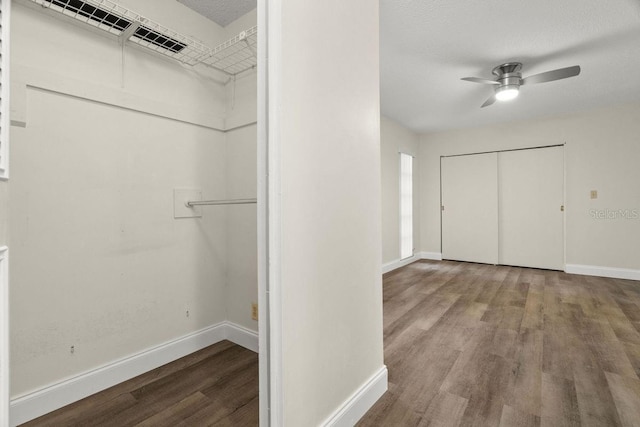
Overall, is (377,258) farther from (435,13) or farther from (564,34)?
(564,34)

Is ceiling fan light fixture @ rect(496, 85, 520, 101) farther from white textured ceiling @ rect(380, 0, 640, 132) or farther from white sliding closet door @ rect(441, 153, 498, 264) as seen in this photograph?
white sliding closet door @ rect(441, 153, 498, 264)

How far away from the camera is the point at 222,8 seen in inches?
83.7

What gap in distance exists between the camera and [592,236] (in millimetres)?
4469

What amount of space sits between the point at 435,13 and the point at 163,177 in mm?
2354

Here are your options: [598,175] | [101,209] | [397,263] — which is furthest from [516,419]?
[598,175]

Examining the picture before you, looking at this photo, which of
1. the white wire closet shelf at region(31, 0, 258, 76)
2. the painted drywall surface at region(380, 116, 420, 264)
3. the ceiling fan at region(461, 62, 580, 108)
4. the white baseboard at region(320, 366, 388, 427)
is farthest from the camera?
the painted drywall surface at region(380, 116, 420, 264)

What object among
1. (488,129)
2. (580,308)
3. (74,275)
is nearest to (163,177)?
(74,275)

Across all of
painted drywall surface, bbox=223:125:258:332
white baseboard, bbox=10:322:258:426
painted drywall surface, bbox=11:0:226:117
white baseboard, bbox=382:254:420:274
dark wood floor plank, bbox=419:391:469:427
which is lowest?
dark wood floor plank, bbox=419:391:469:427

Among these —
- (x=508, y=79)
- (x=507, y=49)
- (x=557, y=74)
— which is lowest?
(x=557, y=74)

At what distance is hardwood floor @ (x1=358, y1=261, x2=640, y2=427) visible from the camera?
1.52 meters

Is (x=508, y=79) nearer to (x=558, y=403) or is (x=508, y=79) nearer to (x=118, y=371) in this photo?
(x=558, y=403)

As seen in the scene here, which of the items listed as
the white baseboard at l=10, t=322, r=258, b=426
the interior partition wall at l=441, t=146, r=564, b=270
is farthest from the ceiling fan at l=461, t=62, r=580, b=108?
the white baseboard at l=10, t=322, r=258, b=426

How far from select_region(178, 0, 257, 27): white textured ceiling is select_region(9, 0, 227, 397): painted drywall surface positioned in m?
0.07

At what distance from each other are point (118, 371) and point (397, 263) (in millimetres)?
4233
